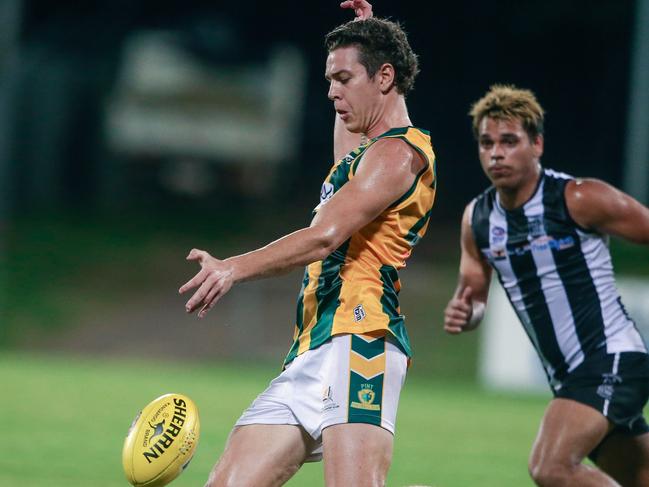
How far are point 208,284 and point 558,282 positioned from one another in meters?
2.63

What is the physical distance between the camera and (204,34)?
28844 millimetres

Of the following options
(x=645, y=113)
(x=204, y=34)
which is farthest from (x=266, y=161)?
(x=645, y=113)

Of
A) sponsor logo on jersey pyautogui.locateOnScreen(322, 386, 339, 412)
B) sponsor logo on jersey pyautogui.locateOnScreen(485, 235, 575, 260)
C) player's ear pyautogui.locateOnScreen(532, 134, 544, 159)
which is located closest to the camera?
sponsor logo on jersey pyautogui.locateOnScreen(322, 386, 339, 412)

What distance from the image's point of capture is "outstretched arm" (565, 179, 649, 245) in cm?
600

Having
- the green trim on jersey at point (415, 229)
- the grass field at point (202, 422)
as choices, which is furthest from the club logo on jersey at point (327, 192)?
the grass field at point (202, 422)

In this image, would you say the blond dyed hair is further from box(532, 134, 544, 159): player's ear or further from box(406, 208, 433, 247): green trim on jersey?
box(406, 208, 433, 247): green trim on jersey

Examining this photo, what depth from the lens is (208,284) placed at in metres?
4.21

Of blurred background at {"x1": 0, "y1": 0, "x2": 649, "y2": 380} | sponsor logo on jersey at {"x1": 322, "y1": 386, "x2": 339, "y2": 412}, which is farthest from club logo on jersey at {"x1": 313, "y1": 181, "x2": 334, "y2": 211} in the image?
blurred background at {"x1": 0, "y1": 0, "x2": 649, "y2": 380}

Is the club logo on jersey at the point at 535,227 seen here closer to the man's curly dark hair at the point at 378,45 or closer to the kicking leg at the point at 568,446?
the kicking leg at the point at 568,446

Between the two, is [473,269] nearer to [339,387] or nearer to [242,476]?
[339,387]

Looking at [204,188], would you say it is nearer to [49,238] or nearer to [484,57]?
[49,238]

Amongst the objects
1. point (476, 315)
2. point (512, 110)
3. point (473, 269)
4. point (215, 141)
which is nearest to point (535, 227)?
point (473, 269)

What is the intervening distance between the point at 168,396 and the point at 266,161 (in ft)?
75.0

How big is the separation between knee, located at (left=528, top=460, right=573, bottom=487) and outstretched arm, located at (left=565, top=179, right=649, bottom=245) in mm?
1206
